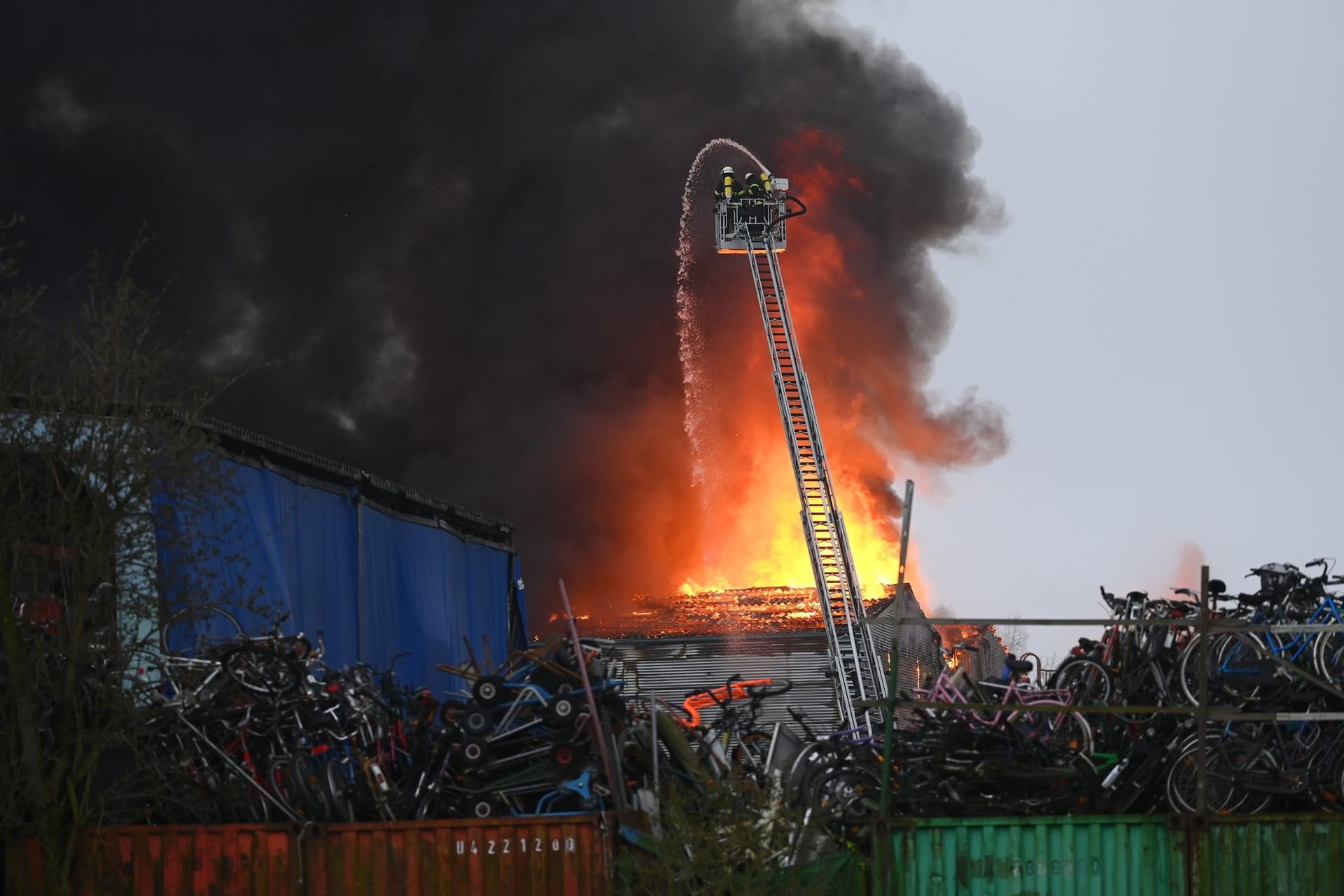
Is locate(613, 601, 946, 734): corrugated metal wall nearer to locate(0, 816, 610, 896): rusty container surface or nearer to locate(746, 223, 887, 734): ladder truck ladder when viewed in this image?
locate(746, 223, 887, 734): ladder truck ladder

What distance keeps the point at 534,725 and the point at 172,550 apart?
4.87 m

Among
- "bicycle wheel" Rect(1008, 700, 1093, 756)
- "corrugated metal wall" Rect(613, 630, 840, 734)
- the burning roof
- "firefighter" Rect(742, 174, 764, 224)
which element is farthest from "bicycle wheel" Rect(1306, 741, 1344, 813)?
"firefighter" Rect(742, 174, 764, 224)

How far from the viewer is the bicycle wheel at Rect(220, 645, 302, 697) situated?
15148 millimetres

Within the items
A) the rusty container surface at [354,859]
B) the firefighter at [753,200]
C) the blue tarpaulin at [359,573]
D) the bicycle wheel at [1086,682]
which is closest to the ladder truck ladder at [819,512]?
the firefighter at [753,200]

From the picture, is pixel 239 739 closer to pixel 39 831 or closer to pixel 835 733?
pixel 39 831

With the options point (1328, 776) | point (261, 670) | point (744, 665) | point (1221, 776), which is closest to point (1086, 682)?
point (1221, 776)

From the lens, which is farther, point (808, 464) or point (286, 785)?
point (808, 464)

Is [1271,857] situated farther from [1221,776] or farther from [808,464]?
[808,464]

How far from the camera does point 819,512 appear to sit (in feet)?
113

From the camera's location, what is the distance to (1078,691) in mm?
15141

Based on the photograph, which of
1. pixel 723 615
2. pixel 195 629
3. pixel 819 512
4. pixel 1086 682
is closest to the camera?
pixel 1086 682

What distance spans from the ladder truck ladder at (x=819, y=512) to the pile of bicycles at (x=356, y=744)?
48.6 ft

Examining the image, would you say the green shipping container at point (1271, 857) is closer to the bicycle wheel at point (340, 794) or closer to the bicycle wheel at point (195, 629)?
the bicycle wheel at point (340, 794)

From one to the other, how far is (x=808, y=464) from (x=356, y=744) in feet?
69.2
